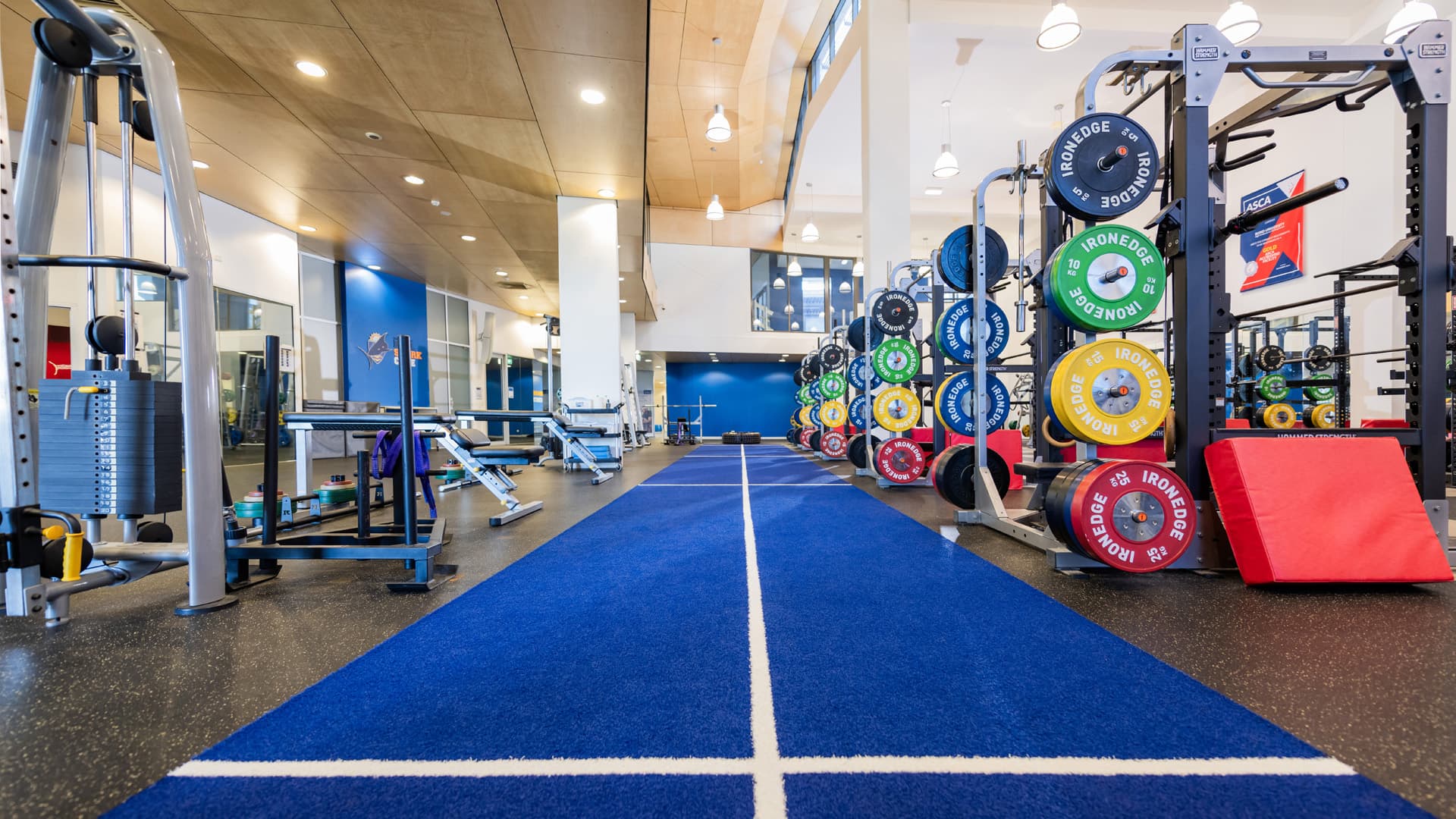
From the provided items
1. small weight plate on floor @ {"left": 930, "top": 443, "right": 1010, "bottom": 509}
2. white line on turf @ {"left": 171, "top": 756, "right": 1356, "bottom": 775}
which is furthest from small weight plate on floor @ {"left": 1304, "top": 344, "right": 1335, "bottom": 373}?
white line on turf @ {"left": 171, "top": 756, "right": 1356, "bottom": 775}

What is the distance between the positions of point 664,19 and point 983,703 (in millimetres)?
7879

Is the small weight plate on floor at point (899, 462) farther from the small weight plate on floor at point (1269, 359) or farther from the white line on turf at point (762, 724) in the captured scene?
the small weight plate on floor at point (1269, 359)

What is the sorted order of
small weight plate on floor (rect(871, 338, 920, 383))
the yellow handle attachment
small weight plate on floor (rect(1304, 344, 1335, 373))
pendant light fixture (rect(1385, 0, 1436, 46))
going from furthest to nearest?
small weight plate on floor (rect(1304, 344, 1335, 373)), small weight plate on floor (rect(871, 338, 920, 383)), pendant light fixture (rect(1385, 0, 1436, 46)), the yellow handle attachment

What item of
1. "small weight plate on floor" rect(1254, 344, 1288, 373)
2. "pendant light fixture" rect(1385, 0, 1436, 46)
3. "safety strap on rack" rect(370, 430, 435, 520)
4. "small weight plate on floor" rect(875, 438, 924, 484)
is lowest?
"small weight plate on floor" rect(875, 438, 924, 484)

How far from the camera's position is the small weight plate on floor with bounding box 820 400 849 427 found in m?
7.59

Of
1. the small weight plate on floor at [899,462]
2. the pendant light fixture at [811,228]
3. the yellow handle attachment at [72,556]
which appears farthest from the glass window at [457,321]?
the yellow handle attachment at [72,556]

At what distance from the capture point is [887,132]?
6.33 meters

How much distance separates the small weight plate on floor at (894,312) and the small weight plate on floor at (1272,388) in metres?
4.20

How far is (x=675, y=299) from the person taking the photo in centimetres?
1362

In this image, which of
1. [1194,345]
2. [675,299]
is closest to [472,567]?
[1194,345]

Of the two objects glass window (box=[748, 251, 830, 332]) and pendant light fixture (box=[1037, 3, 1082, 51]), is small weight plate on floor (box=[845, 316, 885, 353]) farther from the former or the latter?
glass window (box=[748, 251, 830, 332])

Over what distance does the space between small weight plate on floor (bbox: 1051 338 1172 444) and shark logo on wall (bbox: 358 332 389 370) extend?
10.2 m

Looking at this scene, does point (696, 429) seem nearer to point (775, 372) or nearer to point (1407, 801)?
point (775, 372)

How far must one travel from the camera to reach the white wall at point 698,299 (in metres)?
13.5
